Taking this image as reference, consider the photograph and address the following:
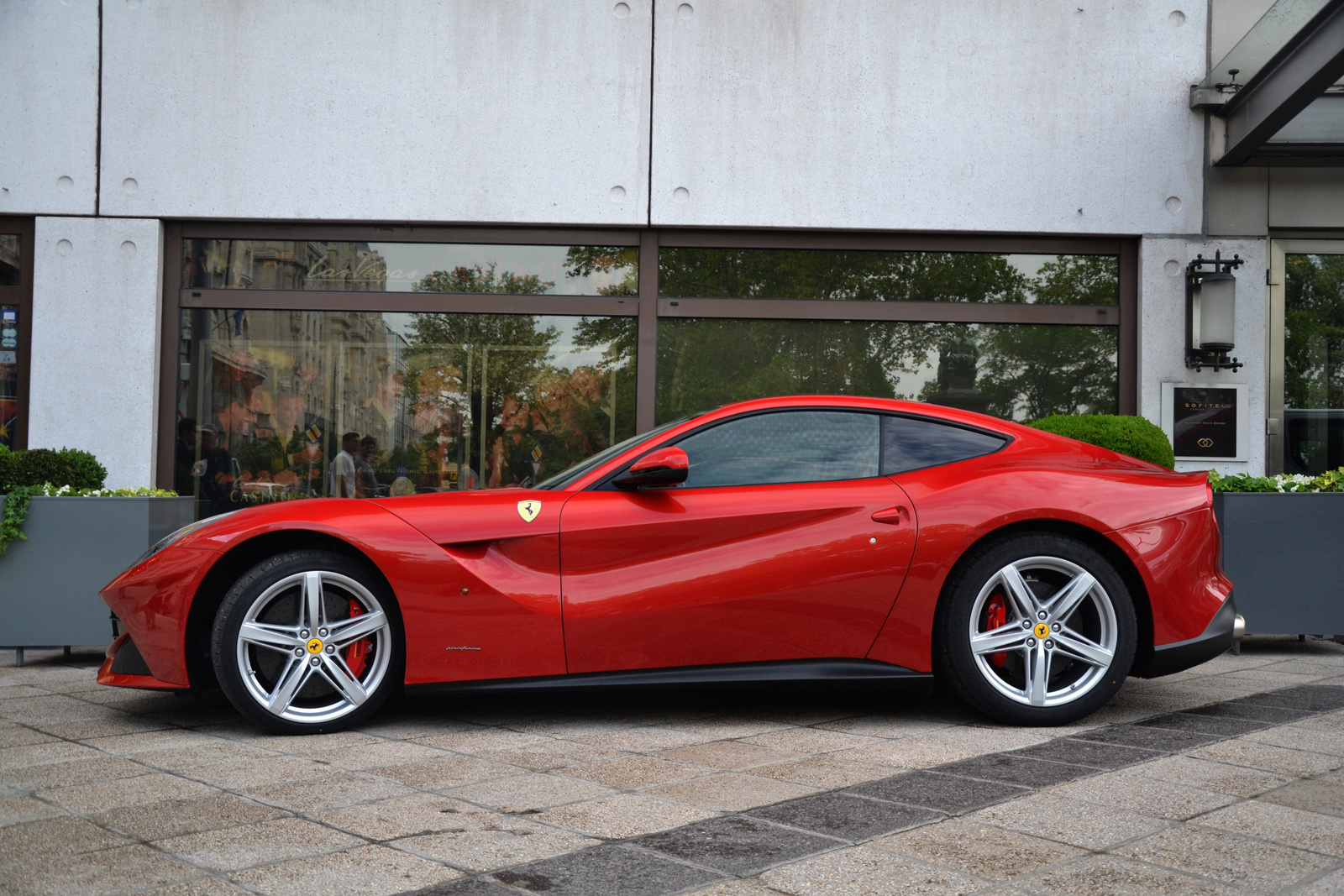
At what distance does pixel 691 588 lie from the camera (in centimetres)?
386

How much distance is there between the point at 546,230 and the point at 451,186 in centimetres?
80

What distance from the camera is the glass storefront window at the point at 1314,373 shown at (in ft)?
27.3

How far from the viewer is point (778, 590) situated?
12.7 feet

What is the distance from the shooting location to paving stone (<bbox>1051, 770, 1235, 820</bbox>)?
2.84m

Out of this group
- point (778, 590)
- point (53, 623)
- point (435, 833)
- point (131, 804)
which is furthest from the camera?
point (53, 623)

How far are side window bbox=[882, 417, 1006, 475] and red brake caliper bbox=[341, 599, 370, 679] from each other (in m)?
2.02

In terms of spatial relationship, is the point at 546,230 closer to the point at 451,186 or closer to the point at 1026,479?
the point at 451,186

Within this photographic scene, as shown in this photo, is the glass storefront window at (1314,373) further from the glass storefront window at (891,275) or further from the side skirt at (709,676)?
the side skirt at (709,676)

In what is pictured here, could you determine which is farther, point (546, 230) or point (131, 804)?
point (546, 230)

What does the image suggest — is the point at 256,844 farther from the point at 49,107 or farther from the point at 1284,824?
the point at 49,107

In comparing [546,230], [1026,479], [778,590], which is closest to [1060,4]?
[546,230]

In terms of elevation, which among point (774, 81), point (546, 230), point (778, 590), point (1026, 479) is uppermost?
point (774, 81)

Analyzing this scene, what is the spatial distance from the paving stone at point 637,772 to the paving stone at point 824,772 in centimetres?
20

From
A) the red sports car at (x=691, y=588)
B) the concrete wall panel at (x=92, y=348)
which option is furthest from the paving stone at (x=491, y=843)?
the concrete wall panel at (x=92, y=348)
